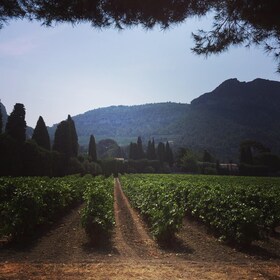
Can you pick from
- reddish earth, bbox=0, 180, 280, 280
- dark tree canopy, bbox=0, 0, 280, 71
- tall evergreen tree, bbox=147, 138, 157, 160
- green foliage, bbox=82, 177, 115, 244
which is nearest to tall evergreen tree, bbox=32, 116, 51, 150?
reddish earth, bbox=0, 180, 280, 280

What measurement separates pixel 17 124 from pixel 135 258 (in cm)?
3704

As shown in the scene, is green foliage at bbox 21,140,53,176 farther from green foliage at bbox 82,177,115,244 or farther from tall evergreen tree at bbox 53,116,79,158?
green foliage at bbox 82,177,115,244

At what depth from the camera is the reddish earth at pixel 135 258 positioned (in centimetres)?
709

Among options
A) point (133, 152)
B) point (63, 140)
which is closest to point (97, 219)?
point (63, 140)

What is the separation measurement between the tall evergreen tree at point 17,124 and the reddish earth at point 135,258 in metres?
30.0

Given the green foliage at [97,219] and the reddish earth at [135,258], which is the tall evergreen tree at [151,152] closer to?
the reddish earth at [135,258]

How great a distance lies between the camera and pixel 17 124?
138ft

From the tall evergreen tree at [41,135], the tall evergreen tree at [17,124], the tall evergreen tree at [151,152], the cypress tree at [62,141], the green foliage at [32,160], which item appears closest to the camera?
the green foliage at [32,160]

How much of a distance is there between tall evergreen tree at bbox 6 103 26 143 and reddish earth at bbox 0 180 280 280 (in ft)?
98.3

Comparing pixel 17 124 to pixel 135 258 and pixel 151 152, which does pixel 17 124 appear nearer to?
pixel 135 258

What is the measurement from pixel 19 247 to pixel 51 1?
734 centimetres

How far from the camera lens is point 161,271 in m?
7.33

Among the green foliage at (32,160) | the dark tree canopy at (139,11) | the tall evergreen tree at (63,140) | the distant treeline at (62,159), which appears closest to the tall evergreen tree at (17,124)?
the distant treeline at (62,159)

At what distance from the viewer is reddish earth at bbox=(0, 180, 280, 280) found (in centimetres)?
709
